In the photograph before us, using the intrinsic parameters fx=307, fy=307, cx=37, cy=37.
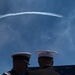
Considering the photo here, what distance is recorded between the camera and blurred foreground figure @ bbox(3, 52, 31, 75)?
6.63 metres

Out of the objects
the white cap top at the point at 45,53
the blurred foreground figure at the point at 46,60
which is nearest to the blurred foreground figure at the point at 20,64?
the blurred foreground figure at the point at 46,60

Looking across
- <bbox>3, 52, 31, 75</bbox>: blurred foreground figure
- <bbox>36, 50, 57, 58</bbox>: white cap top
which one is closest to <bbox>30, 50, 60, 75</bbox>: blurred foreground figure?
<bbox>36, 50, 57, 58</bbox>: white cap top

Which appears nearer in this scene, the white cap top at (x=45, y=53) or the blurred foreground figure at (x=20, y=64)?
the blurred foreground figure at (x=20, y=64)

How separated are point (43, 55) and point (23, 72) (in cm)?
132

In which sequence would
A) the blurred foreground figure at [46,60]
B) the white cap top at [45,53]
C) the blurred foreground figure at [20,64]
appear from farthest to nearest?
the white cap top at [45,53]
the blurred foreground figure at [46,60]
the blurred foreground figure at [20,64]

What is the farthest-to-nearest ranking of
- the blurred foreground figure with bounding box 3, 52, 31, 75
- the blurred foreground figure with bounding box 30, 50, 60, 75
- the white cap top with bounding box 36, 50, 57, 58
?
the white cap top with bounding box 36, 50, 57, 58 < the blurred foreground figure with bounding box 30, 50, 60, 75 < the blurred foreground figure with bounding box 3, 52, 31, 75

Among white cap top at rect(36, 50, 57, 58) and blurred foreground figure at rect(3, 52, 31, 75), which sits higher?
white cap top at rect(36, 50, 57, 58)

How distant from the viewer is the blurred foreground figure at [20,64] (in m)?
6.63

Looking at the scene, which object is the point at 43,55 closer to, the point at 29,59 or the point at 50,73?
the point at 29,59

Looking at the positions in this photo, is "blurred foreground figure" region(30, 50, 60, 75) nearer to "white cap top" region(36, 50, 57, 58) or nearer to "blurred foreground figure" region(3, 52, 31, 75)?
"white cap top" region(36, 50, 57, 58)

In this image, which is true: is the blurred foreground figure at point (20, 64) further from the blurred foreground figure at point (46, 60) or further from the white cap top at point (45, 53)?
the white cap top at point (45, 53)

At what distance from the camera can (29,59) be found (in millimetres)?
7223

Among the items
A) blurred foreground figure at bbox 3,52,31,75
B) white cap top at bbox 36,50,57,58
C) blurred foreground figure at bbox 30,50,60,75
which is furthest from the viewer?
white cap top at bbox 36,50,57,58

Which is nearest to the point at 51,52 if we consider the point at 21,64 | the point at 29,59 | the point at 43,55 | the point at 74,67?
the point at 43,55
